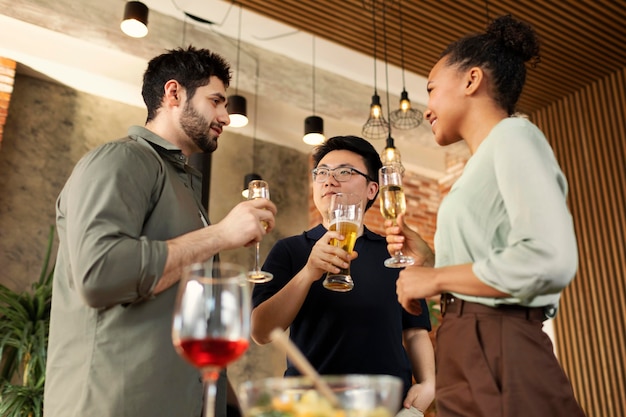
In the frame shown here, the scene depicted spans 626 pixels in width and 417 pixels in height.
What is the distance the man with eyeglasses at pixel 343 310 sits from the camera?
1.99m

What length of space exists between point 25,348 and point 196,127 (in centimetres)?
270

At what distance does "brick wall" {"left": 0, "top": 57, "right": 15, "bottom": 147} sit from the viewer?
5.26 metres

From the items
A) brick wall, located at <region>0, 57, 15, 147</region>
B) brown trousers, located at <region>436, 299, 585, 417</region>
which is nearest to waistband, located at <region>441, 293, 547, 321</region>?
brown trousers, located at <region>436, 299, 585, 417</region>

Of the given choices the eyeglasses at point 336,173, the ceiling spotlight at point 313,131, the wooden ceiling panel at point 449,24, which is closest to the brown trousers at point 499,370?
the eyeglasses at point 336,173

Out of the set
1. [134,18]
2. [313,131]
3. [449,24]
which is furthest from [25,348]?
[449,24]

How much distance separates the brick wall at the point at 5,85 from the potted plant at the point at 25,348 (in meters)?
1.85

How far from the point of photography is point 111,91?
611 cm

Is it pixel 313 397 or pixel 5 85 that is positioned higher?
pixel 5 85

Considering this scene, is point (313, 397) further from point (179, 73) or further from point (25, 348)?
point (25, 348)

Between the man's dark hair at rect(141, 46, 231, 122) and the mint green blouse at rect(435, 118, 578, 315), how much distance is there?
0.98m

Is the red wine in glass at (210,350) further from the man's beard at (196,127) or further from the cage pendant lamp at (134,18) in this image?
the cage pendant lamp at (134,18)

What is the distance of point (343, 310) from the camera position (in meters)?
2.09

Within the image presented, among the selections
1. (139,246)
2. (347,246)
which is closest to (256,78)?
(347,246)

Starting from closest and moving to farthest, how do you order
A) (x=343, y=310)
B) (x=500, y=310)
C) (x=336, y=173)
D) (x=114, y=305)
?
1. (x=500, y=310)
2. (x=114, y=305)
3. (x=343, y=310)
4. (x=336, y=173)
